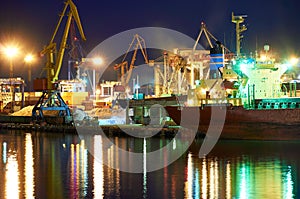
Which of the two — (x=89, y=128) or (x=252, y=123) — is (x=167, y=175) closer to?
(x=252, y=123)

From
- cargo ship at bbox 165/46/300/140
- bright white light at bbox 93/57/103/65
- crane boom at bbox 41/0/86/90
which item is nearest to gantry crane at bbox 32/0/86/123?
Answer: crane boom at bbox 41/0/86/90

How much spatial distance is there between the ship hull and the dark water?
2.35 ft

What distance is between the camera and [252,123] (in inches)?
1214

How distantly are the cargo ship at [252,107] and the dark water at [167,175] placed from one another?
3.20 ft

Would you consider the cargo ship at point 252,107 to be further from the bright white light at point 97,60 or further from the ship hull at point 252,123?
A: the bright white light at point 97,60

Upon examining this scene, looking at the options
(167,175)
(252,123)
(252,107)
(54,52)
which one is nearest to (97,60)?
(54,52)

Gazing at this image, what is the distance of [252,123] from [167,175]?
11.9m

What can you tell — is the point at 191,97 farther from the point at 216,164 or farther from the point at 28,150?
the point at 216,164

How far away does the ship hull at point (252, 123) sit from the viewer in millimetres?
29984

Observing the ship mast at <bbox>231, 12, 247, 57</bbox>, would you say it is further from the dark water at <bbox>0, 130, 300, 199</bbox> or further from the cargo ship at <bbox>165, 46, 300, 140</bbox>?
the dark water at <bbox>0, 130, 300, 199</bbox>

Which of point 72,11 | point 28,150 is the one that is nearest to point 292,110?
point 28,150

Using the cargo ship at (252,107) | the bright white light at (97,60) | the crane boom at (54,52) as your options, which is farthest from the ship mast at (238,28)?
the bright white light at (97,60)

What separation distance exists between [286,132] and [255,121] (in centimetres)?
188

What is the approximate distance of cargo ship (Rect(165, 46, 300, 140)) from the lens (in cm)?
3019
